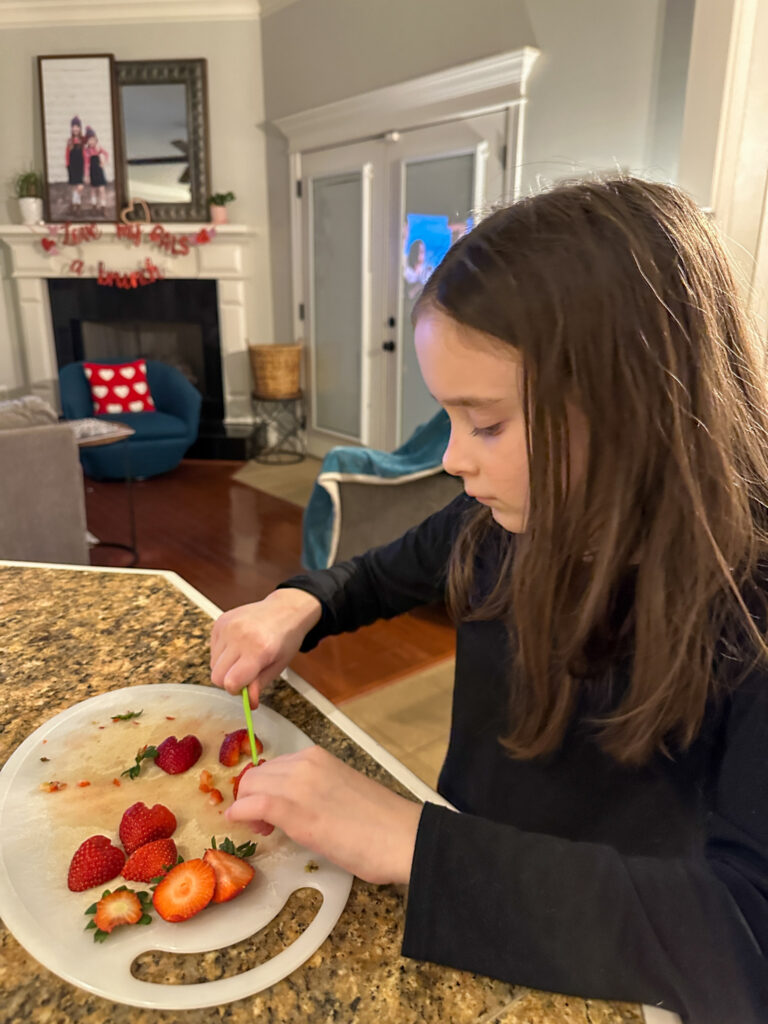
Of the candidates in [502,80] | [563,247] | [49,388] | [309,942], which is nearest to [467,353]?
[563,247]

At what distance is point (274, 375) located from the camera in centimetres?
480

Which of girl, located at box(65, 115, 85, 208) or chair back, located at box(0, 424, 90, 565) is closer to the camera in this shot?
chair back, located at box(0, 424, 90, 565)

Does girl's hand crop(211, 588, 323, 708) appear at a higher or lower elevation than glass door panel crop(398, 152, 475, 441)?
lower

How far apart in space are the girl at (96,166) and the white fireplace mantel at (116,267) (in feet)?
0.67

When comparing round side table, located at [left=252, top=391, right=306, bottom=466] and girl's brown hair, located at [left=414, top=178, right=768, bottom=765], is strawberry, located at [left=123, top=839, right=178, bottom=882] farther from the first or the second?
round side table, located at [left=252, top=391, right=306, bottom=466]

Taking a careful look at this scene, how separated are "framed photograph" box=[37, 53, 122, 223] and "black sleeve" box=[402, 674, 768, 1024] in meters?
5.21

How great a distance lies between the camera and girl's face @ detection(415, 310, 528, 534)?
1.90ft

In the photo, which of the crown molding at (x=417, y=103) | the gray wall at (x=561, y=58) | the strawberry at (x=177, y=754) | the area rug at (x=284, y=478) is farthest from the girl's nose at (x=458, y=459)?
the area rug at (x=284, y=478)

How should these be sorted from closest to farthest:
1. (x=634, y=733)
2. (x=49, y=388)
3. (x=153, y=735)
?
(x=634, y=733) < (x=153, y=735) < (x=49, y=388)

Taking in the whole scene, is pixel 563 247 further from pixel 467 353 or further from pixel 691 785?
pixel 691 785

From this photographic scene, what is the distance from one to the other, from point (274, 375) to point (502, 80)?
2.25 meters

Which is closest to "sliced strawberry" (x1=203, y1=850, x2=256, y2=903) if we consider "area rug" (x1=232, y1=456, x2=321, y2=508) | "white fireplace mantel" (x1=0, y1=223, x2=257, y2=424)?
"area rug" (x1=232, y1=456, x2=321, y2=508)

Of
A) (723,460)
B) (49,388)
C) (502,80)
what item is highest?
(502,80)

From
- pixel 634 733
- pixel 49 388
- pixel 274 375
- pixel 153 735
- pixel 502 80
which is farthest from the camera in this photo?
pixel 49 388
